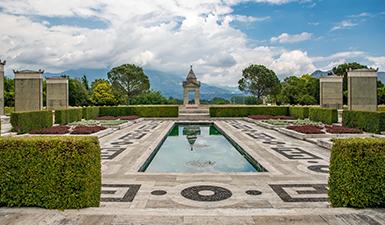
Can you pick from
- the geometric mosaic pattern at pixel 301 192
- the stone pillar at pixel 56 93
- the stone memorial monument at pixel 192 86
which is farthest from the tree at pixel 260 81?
the geometric mosaic pattern at pixel 301 192

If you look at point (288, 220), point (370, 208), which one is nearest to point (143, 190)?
point (288, 220)

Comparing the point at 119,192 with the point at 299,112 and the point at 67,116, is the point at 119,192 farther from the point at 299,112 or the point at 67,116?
the point at 299,112

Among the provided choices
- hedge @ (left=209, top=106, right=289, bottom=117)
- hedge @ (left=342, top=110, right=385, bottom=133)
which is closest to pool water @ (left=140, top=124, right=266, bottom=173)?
hedge @ (left=342, top=110, right=385, bottom=133)

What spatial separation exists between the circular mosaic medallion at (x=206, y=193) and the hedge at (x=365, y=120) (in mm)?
11292

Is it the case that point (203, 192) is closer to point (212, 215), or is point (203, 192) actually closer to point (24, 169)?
point (212, 215)

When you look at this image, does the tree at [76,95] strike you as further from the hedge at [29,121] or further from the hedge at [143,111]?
the hedge at [29,121]

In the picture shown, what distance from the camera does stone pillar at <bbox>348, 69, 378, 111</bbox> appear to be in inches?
882

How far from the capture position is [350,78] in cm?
2241

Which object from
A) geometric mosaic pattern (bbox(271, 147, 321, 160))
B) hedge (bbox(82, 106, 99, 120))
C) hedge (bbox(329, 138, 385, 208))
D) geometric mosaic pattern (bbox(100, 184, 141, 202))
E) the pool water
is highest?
hedge (bbox(82, 106, 99, 120))

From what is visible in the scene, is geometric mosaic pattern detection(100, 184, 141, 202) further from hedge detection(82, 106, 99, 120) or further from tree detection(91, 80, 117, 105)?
tree detection(91, 80, 117, 105)

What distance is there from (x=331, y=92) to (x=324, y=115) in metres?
9.16

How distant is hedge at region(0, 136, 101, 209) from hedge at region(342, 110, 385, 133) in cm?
1379

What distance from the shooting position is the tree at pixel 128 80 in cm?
5338

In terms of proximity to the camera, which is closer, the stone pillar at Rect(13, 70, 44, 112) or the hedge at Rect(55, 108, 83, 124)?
the hedge at Rect(55, 108, 83, 124)
